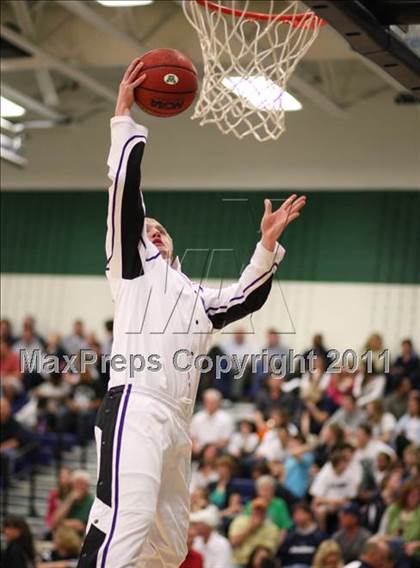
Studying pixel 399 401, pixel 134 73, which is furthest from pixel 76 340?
pixel 134 73

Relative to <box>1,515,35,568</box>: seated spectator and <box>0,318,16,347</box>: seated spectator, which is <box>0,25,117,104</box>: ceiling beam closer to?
<box>0,318,16,347</box>: seated spectator

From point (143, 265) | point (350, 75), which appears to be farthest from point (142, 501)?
point (350, 75)

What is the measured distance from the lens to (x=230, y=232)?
2041 cm

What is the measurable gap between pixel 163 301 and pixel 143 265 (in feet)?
0.78

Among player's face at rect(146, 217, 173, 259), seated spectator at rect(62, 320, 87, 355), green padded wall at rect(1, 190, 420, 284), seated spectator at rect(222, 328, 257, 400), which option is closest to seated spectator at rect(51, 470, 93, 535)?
seated spectator at rect(222, 328, 257, 400)

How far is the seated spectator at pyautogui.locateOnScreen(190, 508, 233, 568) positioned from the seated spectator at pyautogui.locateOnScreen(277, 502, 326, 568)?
0.67 meters

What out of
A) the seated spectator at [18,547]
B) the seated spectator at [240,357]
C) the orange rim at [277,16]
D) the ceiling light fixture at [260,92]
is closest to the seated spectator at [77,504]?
the seated spectator at [18,547]

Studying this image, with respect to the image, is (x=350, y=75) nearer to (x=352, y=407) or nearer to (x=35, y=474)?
(x=352, y=407)

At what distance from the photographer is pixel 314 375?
55.4 ft

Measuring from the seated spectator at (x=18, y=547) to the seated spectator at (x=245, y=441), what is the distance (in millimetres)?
4122

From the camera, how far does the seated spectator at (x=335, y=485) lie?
13.7 meters

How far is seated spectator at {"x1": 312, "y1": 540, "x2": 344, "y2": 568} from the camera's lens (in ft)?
37.6

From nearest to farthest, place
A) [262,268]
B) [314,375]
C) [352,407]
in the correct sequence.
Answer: [262,268] < [352,407] < [314,375]

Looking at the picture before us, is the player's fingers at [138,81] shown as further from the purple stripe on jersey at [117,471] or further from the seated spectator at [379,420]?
the seated spectator at [379,420]
